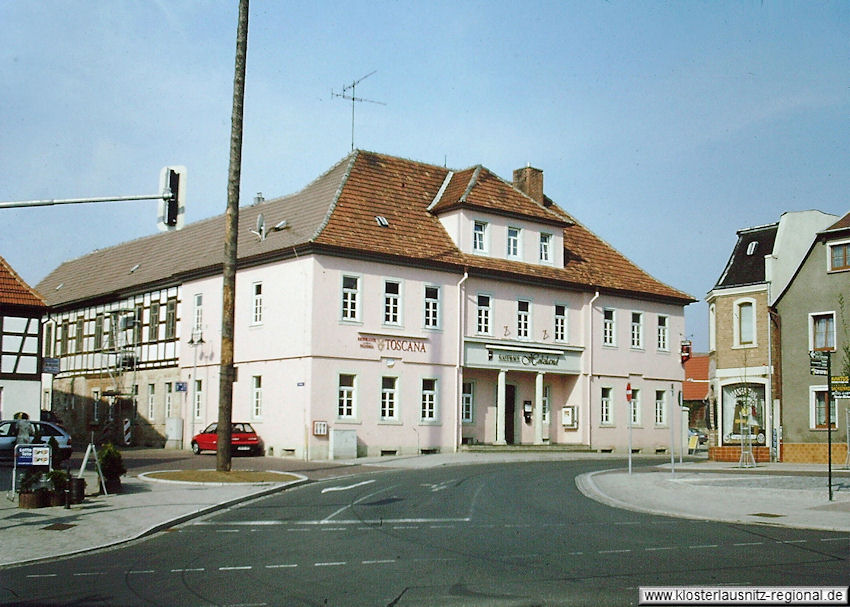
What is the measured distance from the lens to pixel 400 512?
19.4m

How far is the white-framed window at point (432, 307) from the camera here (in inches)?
1697

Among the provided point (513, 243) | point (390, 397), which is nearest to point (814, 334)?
point (513, 243)

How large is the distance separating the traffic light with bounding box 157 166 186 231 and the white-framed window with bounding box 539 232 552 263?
31277 mm

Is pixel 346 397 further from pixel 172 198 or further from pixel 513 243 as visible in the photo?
pixel 172 198

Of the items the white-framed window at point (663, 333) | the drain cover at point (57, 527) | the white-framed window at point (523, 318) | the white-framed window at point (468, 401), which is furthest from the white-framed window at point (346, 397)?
the drain cover at point (57, 527)

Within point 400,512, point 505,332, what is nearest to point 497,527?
point 400,512

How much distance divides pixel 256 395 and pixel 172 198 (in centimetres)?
2481

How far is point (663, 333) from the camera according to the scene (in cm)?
5362

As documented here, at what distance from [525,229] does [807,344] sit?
12988 mm

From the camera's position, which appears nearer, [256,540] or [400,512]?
[256,540]

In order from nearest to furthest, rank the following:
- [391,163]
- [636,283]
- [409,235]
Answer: [409,235] → [391,163] → [636,283]

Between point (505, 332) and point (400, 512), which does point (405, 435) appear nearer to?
point (505, 332)

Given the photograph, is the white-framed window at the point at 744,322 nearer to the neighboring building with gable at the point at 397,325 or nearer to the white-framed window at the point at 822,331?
the white-framed window at the point at 822,331

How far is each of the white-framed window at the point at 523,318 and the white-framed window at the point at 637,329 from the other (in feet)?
24.1
